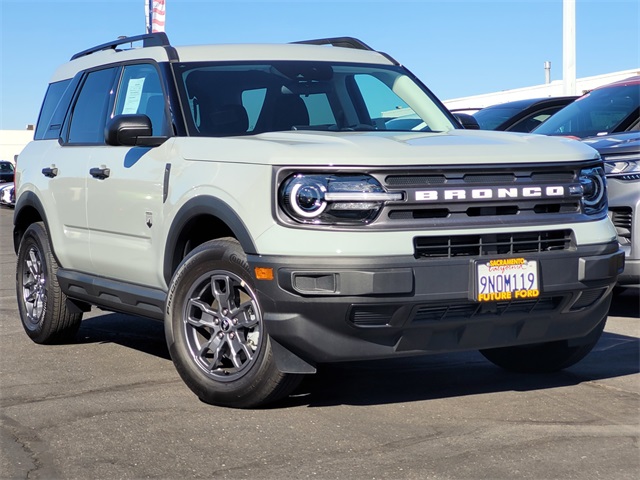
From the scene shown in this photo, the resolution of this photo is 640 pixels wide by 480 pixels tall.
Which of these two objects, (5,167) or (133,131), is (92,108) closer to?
(133,131)

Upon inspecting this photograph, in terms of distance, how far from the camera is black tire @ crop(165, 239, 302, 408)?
508cm

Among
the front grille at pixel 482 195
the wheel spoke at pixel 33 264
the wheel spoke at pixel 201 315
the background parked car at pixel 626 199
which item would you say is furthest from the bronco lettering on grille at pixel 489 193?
the wheel spoke at pixel 33 264

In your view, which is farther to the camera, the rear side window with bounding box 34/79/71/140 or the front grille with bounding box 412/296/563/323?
the rear side window with bounding box 34/79/71/140

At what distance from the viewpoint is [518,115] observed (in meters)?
11.8

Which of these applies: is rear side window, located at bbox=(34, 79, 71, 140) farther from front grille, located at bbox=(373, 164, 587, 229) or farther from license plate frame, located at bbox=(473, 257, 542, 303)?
license plate frame, located at bbox=(473, 257, 542, 303)

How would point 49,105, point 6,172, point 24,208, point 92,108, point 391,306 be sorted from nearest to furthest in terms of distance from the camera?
point 391,306
point 92,108
point 24,208
point 49,105
point 6,172

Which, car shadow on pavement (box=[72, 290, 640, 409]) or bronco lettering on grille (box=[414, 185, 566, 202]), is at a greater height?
bronco lettering on grille (box=[414, 185, 566, 202])

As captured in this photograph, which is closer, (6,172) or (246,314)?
(246,314)

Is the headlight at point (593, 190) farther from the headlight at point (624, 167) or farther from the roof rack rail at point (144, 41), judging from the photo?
the roof rack rail at point (144, 41)

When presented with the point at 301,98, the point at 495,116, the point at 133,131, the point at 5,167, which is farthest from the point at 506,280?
→ the point at 5,167

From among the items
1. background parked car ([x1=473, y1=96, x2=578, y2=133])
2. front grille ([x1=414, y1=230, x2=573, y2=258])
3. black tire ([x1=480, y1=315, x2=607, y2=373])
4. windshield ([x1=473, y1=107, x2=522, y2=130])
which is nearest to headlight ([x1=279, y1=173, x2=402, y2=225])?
front grille ([x1=414, y1=230, x2=573, y2=258])

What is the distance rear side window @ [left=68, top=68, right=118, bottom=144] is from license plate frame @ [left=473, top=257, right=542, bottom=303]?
2.92 metres

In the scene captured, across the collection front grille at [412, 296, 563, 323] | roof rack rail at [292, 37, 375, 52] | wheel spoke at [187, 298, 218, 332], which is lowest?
wheel spoke at [187, 298, 218, 332]

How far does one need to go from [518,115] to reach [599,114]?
8.42ft
